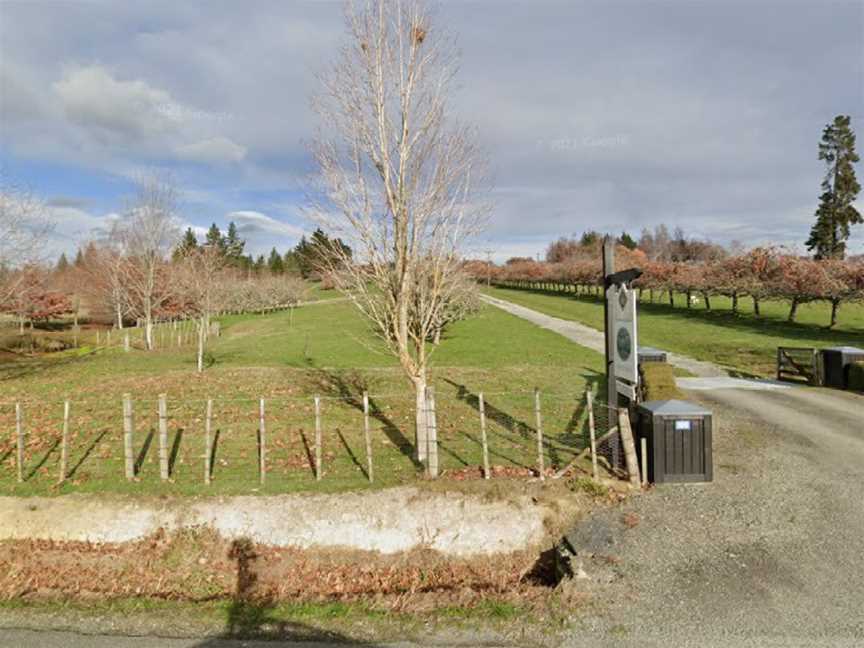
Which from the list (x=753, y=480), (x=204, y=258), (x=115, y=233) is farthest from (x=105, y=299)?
(x=753, y=480)

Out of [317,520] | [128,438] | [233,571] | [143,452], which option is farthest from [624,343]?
[143,452]

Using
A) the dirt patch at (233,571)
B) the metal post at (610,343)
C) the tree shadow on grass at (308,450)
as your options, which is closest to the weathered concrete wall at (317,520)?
the dirt patch at (233,571)

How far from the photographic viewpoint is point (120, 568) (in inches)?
278

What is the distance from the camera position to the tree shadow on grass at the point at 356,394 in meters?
10.4

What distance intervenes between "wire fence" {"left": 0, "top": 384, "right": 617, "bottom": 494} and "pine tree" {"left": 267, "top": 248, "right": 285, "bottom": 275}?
82.6 metres

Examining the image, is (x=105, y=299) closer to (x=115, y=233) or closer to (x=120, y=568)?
(x=115, y=233)

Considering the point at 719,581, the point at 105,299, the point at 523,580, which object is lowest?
the point at 523,580

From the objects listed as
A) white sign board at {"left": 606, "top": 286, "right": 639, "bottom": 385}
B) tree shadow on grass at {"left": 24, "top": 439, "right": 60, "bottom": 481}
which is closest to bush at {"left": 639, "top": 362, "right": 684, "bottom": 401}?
white sign board at {"left": 606, "top": 286, "right": 639, "bottom": 385}

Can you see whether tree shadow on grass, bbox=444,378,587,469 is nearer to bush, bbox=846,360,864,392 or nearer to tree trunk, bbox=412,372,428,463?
tree trunk, bbox=412,372,428,463

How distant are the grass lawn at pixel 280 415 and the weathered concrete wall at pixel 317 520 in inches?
14.9

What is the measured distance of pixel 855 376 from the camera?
14477mm

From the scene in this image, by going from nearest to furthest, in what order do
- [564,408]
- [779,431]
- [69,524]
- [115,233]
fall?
[69,524] → [779,431] → [564,408] → [115,233]

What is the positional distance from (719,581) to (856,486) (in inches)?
153

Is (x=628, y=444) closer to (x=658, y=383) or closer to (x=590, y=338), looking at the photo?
(x=658, y=383)
